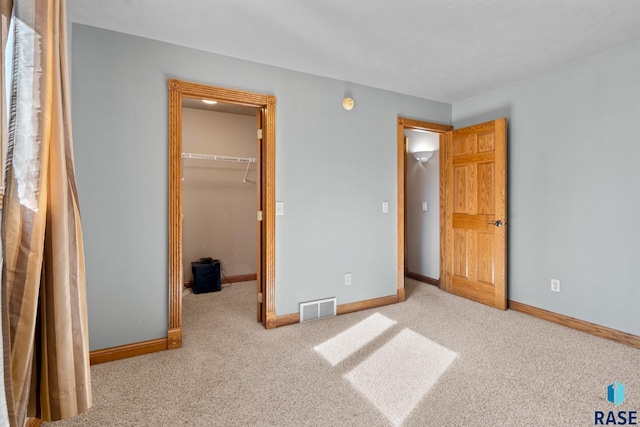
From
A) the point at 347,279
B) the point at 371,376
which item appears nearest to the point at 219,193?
the point at 347,279

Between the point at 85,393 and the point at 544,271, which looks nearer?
the point at 85,393

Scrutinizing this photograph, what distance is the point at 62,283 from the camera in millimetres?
1165

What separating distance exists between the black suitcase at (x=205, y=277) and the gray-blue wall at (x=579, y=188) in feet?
11.6

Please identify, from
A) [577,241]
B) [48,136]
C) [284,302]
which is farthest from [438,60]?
[48,136]

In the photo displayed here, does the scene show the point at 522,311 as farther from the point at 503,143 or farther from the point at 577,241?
the point at 503,143

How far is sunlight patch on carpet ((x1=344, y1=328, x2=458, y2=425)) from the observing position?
6.18ft

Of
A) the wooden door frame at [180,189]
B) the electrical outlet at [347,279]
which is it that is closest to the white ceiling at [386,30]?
the wooden door frame at [180,189]

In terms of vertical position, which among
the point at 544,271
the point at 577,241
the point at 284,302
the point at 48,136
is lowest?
the point at 284,302

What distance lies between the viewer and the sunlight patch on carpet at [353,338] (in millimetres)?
2475

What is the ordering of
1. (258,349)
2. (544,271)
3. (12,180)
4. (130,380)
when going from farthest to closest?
(544,271), (258,349), (130,380), (12,180)

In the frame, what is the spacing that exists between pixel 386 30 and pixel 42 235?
2400 millimetres

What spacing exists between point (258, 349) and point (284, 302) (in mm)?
593

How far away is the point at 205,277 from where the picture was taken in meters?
4.22
